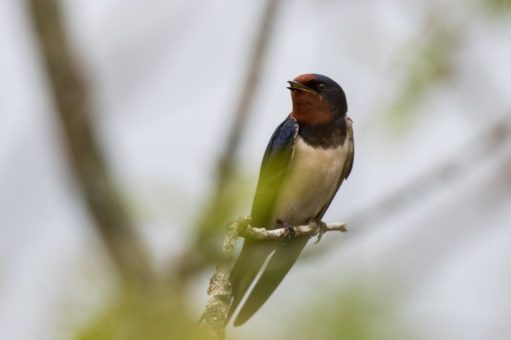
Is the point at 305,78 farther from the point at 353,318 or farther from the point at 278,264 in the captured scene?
the point at 353,318

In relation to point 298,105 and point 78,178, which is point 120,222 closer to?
point 78,178

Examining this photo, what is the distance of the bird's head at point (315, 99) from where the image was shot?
2.55m

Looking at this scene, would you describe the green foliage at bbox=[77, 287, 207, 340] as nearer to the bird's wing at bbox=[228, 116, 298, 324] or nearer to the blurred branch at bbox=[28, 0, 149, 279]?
the bird's wing at bbox=[228, 116, 298, 324]

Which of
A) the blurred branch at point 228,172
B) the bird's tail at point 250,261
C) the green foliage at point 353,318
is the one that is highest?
the green foliage at point 353,318

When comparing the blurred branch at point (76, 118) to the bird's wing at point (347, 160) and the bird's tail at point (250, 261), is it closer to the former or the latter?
the bird's tail at point (250, 261)

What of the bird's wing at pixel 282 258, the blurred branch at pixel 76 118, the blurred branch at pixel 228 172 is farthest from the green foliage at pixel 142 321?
the blurred branch at pixel 76 118

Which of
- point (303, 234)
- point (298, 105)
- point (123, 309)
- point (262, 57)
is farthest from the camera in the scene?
point (298, 105)

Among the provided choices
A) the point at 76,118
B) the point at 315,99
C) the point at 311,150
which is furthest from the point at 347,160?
the point at 76,118

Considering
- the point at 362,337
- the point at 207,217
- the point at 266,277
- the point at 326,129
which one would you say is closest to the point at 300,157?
the point at 326,129

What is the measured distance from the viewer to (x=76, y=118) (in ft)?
7.15

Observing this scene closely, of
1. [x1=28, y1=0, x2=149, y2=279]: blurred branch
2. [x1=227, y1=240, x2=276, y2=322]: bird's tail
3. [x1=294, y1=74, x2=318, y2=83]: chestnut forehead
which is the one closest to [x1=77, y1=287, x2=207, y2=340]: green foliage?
[x1=28, y1=0, x2=149, y2=279]: blurred branch

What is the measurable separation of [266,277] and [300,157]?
63 cm

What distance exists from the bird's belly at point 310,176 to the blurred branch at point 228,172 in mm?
591

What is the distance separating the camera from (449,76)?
1.56 metres
